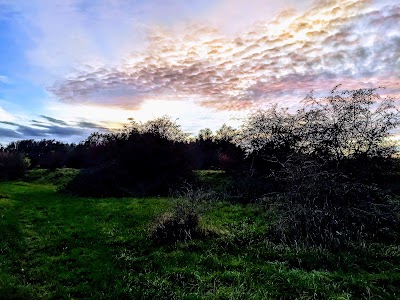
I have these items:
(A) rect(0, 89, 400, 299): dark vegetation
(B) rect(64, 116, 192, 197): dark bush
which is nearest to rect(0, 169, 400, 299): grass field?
(A) rect(0, 89, 400, 299): dark vegetation

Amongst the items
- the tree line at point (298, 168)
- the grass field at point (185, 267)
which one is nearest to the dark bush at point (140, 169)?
the tree line at point (298, 168)

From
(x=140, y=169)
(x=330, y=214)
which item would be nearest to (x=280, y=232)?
(x=330, y=214)

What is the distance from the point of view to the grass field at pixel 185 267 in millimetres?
8195

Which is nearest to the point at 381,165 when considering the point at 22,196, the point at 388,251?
the point at 388,251

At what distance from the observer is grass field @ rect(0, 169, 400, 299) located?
323 inches

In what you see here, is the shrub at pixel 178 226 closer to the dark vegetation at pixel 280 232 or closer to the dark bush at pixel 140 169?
the dark vegetation at pixel 280 232

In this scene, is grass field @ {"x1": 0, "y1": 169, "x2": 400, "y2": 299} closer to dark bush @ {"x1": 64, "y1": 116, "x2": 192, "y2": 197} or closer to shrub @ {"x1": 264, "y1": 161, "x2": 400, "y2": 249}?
shrub @ {"x1": 264, "y1": 161, "x2": 400, "y2": 249}

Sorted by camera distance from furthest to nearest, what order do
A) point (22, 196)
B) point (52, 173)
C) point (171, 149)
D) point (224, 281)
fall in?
point (52, 173), point (171, 149), point (22, 196), point (224, 281)

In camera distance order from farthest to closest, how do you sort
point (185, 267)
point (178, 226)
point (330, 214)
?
point (178, 226)
point (330, 214)
point (185, 267)

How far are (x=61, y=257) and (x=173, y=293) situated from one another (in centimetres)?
510

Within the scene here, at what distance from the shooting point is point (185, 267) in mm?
9633

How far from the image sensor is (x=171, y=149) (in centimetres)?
3638

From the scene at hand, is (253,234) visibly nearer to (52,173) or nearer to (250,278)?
(250,278)

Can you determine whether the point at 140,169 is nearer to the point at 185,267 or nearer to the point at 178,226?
the point at 178,226
